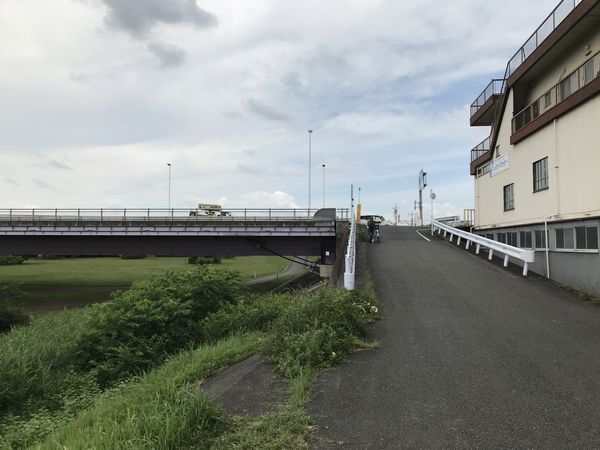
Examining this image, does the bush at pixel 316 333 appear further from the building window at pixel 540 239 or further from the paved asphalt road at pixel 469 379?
the building window at pixel 540 239

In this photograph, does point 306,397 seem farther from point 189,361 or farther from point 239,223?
point 239,223

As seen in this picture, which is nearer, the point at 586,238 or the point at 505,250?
the point at 586,238

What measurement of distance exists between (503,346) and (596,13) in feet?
43.1

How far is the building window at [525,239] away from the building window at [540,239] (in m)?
0.64

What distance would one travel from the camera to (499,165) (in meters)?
24.1

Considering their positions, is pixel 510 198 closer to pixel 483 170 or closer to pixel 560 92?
pixel 483 170

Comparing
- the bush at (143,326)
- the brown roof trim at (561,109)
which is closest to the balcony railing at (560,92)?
the brown roof trim at (561,109)

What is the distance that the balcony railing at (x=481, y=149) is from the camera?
1047 inches

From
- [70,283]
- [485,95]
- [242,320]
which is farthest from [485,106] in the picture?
[70,283]

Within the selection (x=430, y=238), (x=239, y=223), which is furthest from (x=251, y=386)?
(x=239, y=223)

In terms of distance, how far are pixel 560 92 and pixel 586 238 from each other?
21.7 ft

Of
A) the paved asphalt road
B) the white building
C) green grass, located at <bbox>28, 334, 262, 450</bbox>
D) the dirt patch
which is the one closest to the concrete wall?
the white building

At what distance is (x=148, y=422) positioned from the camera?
4.32m

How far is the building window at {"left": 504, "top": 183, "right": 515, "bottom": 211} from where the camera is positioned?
22.0 meters
